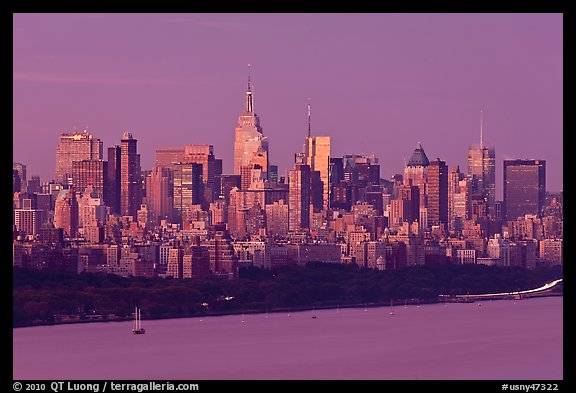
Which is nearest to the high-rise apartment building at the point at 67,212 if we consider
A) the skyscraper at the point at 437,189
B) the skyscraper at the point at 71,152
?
the skyscraper at the point at 71,152

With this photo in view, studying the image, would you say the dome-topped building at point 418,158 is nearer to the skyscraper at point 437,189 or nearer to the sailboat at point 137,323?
the skyscraper at point 437,189

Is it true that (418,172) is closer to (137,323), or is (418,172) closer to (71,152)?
(71,152)

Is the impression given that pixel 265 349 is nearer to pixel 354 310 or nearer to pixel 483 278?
pixel 354 310

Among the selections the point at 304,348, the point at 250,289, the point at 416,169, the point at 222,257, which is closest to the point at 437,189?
the point at 416,169

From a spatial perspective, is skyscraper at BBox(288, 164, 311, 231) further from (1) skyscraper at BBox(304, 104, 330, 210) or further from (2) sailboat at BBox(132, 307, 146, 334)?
(2) sailboat at BBox(132, 307, 146, 334)

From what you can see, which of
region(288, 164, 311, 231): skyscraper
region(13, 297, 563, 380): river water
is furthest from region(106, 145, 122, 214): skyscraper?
region(13, 297, 563, 380): river water
